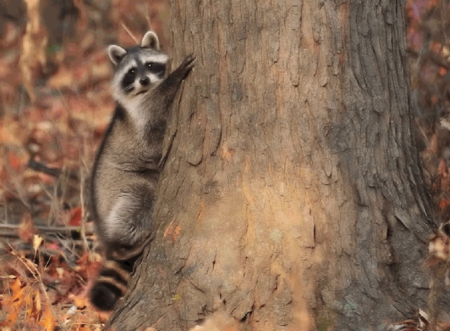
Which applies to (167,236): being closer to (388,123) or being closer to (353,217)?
(353,217)

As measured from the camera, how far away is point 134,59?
4605 mm

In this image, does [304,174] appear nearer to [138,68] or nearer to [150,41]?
[138,68]

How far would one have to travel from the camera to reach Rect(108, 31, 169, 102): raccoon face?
Answer: 14.6ft

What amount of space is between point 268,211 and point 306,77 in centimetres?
57

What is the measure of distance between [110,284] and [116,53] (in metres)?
1.80

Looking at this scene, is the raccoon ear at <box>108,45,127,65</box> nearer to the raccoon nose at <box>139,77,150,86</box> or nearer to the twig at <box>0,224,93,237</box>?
the raccoon nose at <box>139,77,150,86</box>

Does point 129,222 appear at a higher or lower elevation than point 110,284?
higher

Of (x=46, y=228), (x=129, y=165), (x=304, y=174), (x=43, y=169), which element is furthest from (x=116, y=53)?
(x=304, y=174)

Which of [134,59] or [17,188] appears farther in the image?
[17,188]

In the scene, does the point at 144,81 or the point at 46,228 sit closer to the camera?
the point at 144,81

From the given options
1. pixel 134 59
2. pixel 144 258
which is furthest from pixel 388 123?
pixel 134 59

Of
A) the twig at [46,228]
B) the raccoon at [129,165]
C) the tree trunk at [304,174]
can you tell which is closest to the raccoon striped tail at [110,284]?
the raccoon at [129,165]

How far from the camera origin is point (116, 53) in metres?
4.82

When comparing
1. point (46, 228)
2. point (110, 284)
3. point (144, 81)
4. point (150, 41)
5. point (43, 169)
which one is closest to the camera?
point (110, 284)
